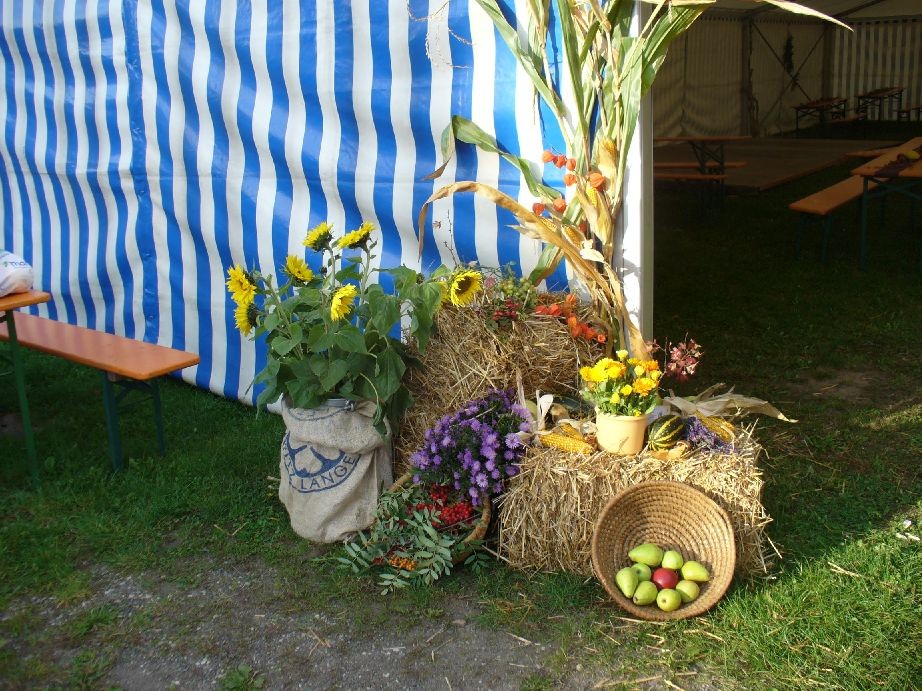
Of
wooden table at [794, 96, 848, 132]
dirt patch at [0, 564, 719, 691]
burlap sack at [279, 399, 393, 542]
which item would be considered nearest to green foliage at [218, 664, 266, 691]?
dirt patch at [0, 564, 719, 691]

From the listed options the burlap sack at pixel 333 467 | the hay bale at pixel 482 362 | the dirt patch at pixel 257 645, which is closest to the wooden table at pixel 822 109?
the hay bale at pixel 482 362

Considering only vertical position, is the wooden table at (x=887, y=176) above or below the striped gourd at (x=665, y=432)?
above

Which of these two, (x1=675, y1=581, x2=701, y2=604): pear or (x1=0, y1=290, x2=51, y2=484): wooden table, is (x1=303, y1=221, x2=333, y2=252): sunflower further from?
(x1=675, y1=581, x2=701, y2=604): pear

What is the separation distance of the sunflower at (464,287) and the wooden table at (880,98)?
1615cm

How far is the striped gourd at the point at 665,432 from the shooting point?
3.22 metres

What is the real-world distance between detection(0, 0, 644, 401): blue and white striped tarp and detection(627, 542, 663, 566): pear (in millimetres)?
1288

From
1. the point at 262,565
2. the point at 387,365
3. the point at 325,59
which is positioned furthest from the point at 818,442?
the point at 325,59

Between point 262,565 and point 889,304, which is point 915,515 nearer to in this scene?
point 262,565

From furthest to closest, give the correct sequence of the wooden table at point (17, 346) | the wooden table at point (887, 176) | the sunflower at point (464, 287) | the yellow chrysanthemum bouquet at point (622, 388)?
the wooden table at point (887, 176) < the wooden table at point (17, 346) < the sunflower at point (464, 287) < the yellow chrysanthemum bouquet at point (622, 388)

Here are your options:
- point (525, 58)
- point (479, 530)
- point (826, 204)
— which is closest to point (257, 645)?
point (479, 530)

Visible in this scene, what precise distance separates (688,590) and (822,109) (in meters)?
15.8

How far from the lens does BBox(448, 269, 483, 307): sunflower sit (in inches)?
134

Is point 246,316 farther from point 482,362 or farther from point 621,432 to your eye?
point 621,432

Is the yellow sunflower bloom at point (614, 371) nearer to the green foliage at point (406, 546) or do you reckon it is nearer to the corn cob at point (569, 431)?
the corn cob at point (569, 431)
